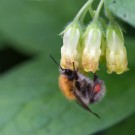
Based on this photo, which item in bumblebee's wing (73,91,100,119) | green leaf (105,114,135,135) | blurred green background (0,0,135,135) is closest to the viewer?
bumblebee's wing (73,91,100,119)

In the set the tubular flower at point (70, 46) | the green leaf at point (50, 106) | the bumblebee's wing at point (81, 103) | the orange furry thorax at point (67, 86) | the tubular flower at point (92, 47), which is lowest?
the green leaf at point (50, 106)

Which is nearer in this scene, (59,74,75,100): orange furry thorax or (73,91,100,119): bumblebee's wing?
(73,91,100,119): bumblebee's wing

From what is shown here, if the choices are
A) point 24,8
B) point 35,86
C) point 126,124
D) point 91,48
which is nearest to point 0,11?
point 24,8

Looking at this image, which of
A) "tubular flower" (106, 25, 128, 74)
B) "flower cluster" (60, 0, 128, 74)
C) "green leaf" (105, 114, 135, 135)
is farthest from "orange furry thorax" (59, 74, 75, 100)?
"green leaf" (105, 114, 135, 135)

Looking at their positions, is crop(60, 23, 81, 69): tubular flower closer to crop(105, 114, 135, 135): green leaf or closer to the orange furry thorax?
the orange furry thorax

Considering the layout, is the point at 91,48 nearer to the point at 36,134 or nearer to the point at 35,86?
the point at 36,134

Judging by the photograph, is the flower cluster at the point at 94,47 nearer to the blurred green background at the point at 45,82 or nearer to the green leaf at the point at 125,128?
the blurred green background at the point at 45,82

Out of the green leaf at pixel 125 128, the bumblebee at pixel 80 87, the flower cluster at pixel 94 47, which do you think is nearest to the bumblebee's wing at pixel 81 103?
the bumblebee at pixel 80 87
